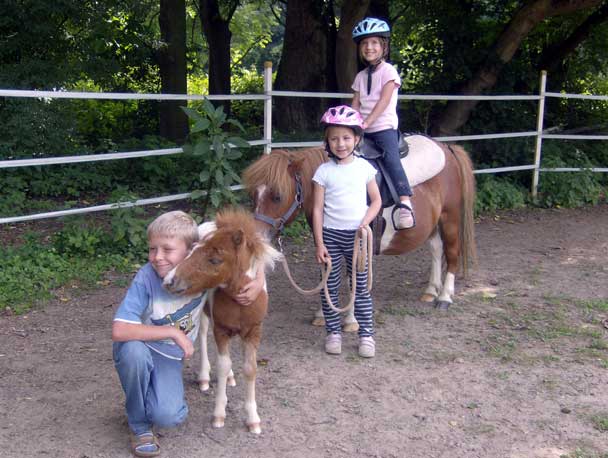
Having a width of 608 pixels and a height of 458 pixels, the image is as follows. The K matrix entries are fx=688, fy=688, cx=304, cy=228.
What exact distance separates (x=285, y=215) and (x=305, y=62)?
644cm

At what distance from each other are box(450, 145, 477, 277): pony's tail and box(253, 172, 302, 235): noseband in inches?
70.8

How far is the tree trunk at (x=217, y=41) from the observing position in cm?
1127

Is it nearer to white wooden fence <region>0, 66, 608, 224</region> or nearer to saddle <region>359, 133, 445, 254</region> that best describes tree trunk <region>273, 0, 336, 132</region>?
white wooden fence <region>0, 66, 608, 224</region>

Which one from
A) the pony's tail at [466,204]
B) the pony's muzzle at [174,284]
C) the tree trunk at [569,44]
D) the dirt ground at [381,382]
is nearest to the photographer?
the pony's muzzle at [174,284]

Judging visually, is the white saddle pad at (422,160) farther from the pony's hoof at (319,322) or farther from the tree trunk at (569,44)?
the tree trunk at (569,44)

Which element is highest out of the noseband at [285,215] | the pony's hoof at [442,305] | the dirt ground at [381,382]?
the noseband at [285,215]

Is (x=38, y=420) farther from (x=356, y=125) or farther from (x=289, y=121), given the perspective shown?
(x=289, y=121)

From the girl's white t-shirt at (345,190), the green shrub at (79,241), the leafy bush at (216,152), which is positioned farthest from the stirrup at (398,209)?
the green shrub at (79,241)

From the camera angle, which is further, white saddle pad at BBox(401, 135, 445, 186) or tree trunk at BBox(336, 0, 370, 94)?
tree trunk at BBox(336, 0, 370, 94)

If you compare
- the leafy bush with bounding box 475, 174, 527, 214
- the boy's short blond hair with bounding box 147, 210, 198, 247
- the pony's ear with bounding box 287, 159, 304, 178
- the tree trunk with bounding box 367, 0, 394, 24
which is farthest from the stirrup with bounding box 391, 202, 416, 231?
the tree trunk with bounding box 367, 0, 394, 24

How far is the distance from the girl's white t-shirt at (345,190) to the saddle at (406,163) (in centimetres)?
51

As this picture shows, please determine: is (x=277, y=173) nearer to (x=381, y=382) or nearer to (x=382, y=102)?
(x=382, y=102)

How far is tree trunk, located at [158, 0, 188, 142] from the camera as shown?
940 centimetres

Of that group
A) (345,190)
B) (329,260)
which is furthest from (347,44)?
(329,260)
